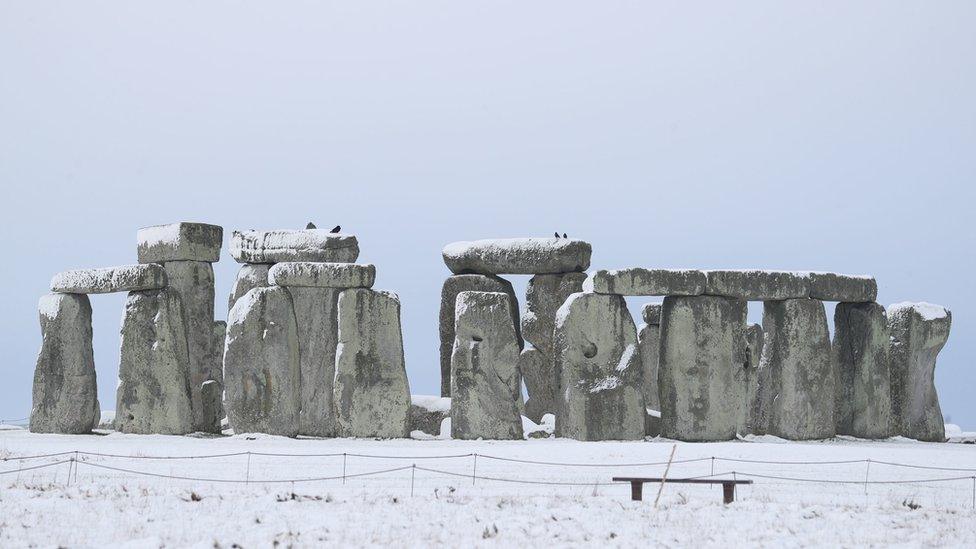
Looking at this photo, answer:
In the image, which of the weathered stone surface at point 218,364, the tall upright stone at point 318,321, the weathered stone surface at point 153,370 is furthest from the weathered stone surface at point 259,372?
the weathered stone surface at point 218,364

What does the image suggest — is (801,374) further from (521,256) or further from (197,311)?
(197,311)

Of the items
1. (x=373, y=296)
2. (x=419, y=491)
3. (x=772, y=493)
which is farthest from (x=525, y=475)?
(x=373, y=296)

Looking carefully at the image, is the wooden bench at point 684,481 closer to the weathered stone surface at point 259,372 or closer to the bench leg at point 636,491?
the bench leg at point 636,491

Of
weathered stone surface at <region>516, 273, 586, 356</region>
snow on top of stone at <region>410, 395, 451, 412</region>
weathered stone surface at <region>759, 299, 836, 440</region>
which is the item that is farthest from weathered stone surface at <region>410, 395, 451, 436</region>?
weathered stone surface at <region>759, 299, 836, 440</region>

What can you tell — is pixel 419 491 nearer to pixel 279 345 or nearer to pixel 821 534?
pixel 821 534

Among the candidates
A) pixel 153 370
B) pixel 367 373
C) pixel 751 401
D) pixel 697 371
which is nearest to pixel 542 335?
pixel 751 401

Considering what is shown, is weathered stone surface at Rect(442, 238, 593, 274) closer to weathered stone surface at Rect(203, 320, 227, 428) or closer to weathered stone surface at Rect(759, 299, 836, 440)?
weathered stone surface at Rect(759, 299, 836, 440)

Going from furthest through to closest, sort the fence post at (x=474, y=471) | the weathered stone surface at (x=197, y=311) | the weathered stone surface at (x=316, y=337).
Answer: the weathered stone surface at (x=197, y=311) → the weathered stone surface at (x=316, y=337) → the fence post at (x=474, y=471)

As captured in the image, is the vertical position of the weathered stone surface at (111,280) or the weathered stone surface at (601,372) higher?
the weathered stone surface at (111,280)

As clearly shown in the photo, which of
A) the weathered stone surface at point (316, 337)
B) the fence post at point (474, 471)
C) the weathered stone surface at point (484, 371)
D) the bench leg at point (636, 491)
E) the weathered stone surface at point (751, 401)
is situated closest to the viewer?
the bench leg at point (636, 491)

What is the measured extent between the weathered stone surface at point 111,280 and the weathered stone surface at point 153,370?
0.26 metres

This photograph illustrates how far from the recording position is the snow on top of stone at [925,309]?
24.0 m

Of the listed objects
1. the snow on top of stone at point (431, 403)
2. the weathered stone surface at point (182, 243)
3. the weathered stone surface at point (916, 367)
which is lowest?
the snow on top of stone at point (431, 403)

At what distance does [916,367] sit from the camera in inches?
946
